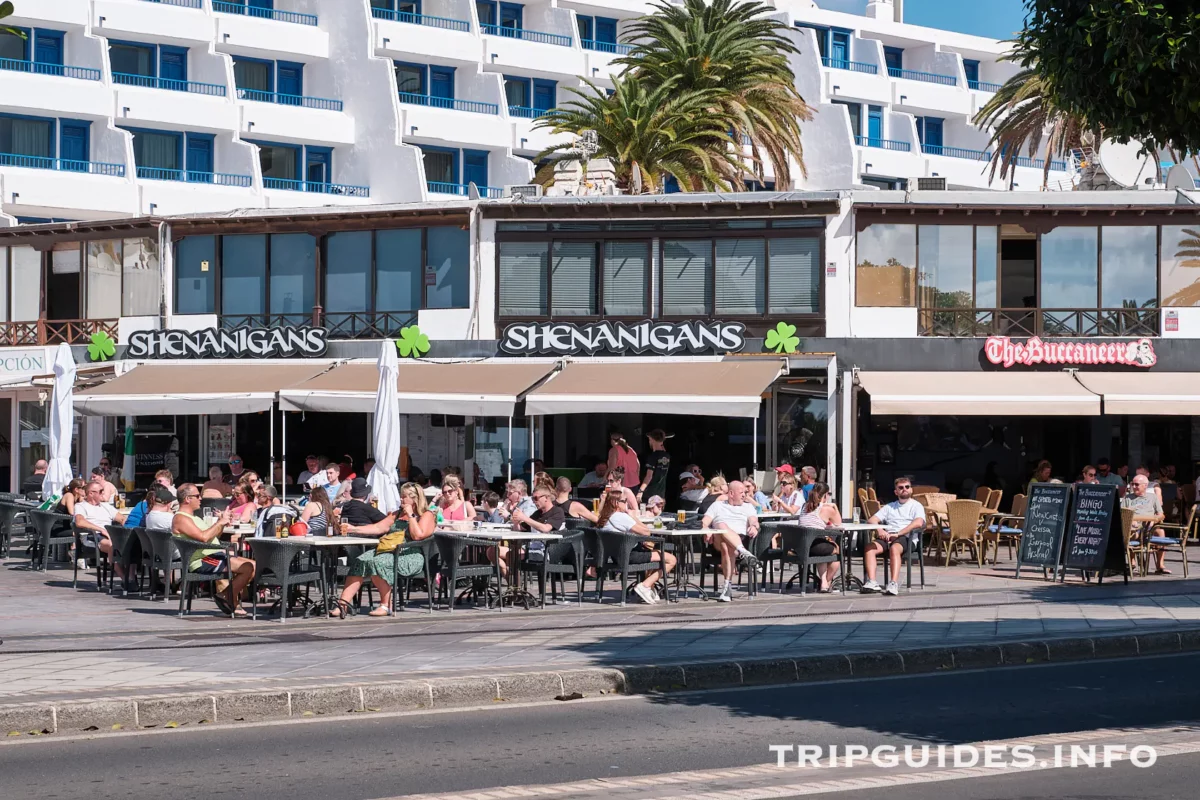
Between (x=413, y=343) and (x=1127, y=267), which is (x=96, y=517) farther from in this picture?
(x=1127, y=267)

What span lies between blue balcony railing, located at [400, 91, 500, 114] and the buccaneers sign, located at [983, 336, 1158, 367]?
28.5m

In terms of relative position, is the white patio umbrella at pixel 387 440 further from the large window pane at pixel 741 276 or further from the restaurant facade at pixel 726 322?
the large window pane at pixel 741 276

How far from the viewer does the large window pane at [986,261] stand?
27.9 meters

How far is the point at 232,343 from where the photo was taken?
1155 inches

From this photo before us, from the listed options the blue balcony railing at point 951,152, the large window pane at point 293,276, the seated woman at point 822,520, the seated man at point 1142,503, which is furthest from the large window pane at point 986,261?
the blue balcony railing at point 951,152

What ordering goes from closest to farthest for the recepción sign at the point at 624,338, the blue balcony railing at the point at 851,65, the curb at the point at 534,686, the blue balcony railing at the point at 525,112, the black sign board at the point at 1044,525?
1. the curb at the point at 534,686
2. the black sign board at the point at 1044,525
3. the recepción sign at the point at 624,338
4. the blue balcony railing at the point at 525,112
5. the blue balcony railing at the point at 851,65

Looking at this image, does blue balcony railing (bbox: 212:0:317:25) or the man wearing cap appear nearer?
the man wearing cap

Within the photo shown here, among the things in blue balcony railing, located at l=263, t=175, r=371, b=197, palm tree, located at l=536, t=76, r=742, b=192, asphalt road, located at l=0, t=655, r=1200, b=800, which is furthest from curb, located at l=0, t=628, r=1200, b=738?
blue balcony railing, located at l=263, t=175, r=371, b=197

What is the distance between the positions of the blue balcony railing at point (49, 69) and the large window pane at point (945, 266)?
2800cm

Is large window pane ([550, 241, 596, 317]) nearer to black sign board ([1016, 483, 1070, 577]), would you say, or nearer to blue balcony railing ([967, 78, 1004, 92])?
black sign board ([1016, 483, 1070, 577])

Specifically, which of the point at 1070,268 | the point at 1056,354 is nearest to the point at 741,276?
the point at 1056,354

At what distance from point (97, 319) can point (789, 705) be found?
24.0m

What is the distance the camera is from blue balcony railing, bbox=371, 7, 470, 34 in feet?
170

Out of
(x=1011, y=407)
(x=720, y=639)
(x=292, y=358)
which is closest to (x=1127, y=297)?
(x=1011, y=407)
